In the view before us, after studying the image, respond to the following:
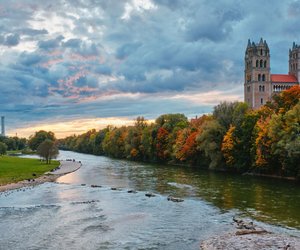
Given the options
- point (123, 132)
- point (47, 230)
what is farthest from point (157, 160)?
point (47, 230)

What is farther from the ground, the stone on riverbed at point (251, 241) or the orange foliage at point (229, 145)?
the orange foliage at point (229, 145)

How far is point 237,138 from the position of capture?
86.8 m

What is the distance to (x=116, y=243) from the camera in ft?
98.4

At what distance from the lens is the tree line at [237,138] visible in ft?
231

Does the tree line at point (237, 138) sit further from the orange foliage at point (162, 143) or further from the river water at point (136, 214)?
the river water at point (136, 214)

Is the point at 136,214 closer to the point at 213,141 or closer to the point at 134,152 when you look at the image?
the point at 213,141

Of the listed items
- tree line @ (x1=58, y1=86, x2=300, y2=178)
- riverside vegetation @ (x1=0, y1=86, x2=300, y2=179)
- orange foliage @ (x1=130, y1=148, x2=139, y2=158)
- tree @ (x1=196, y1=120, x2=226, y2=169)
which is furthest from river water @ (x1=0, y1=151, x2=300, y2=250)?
orange foliage @ (x1=130, y1=148, x2=139, y2=158)

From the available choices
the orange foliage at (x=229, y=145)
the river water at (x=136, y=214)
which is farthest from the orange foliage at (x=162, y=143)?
the river water at (x=136, y=214)

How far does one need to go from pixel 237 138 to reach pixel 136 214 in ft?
165

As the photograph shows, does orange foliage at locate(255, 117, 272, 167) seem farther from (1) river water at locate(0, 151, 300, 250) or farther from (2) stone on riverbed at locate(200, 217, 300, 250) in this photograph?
(2) stone on riverbed at locate(200, 217, 300, 250)

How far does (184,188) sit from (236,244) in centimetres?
3036

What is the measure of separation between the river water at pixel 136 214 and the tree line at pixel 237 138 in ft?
36.3

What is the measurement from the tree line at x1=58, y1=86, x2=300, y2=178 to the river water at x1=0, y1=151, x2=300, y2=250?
36.3ft

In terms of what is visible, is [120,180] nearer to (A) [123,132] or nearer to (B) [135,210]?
(B) [135,210]
